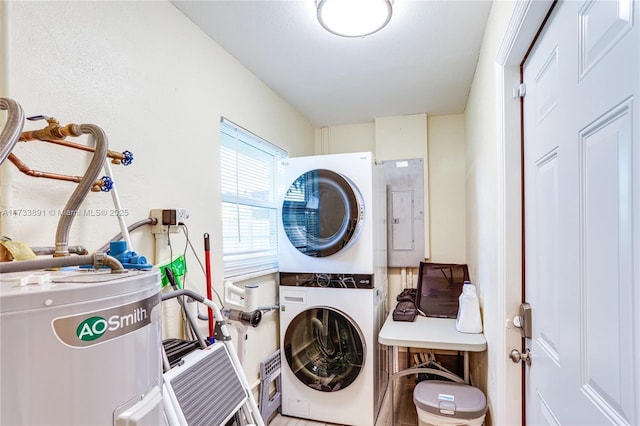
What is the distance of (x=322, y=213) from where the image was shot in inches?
98.9

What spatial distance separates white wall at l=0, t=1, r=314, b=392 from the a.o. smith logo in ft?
2.36

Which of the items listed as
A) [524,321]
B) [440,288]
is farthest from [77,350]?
[440,288]

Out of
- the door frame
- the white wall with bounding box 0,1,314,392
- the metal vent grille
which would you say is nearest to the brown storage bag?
the door frame

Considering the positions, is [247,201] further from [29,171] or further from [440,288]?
[440,288]

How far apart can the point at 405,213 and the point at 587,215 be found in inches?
103

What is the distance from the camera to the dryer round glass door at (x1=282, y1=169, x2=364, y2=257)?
2400 millimetres

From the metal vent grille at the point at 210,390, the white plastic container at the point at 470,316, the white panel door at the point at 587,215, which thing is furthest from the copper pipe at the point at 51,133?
the white plastic container at the point at 470,316

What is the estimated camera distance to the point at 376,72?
2.46m

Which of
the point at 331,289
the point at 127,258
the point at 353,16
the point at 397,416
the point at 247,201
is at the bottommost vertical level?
the point at 397,416

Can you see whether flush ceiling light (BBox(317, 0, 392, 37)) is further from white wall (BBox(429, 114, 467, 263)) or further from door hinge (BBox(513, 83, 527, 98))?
white wall (BBox(429, 114, 467, 263))

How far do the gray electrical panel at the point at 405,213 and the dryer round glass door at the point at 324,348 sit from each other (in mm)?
1145

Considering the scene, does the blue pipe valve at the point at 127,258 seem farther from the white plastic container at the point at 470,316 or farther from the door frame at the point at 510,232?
the white plastic container at the point at 470,316

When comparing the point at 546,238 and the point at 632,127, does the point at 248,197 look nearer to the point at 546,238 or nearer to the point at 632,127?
the point at 546,238

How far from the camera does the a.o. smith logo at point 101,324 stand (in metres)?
0.54
